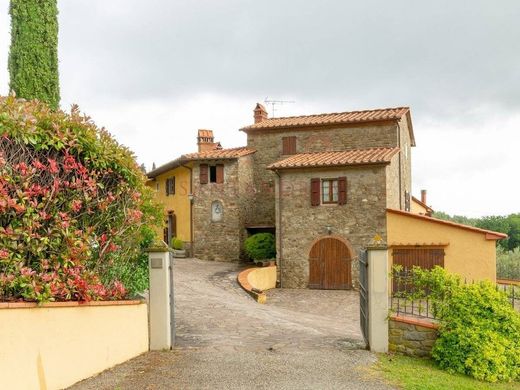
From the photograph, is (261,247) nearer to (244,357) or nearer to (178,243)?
(178,243)

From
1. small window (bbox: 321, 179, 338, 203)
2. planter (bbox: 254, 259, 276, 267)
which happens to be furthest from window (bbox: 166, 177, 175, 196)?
small window (bbox: 321, 179, 338, 203)

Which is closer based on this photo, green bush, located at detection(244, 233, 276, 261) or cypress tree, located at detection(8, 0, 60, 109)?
cypress tree, located at detection(8, 0, 60, 109)

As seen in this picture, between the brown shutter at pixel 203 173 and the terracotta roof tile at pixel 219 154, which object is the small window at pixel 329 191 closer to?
the terracotta roof tile at pixel 219 154

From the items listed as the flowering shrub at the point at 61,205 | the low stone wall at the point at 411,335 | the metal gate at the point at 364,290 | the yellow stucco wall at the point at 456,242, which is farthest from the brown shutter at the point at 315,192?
the flowering shrub at the point at 61,205

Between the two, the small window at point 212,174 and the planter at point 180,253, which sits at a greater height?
the small window at point 212,174

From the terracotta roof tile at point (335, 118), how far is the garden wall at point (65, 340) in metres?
17.7

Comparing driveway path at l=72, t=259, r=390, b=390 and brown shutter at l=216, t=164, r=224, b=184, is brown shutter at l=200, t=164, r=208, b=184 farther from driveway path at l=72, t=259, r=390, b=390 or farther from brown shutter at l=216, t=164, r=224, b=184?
driveway path at l=72, t=259, r=390, b=390

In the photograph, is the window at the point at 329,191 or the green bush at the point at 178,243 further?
the green bush at the point at 178,243

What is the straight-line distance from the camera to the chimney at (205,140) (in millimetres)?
28156

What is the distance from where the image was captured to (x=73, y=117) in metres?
7.43

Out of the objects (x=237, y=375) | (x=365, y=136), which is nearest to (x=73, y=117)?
(x=237, y=375)

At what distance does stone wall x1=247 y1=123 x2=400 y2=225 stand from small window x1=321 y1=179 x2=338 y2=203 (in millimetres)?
3735

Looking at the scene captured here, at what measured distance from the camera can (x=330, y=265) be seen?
20.3m

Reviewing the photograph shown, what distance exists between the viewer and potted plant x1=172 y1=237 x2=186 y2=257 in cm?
2634
